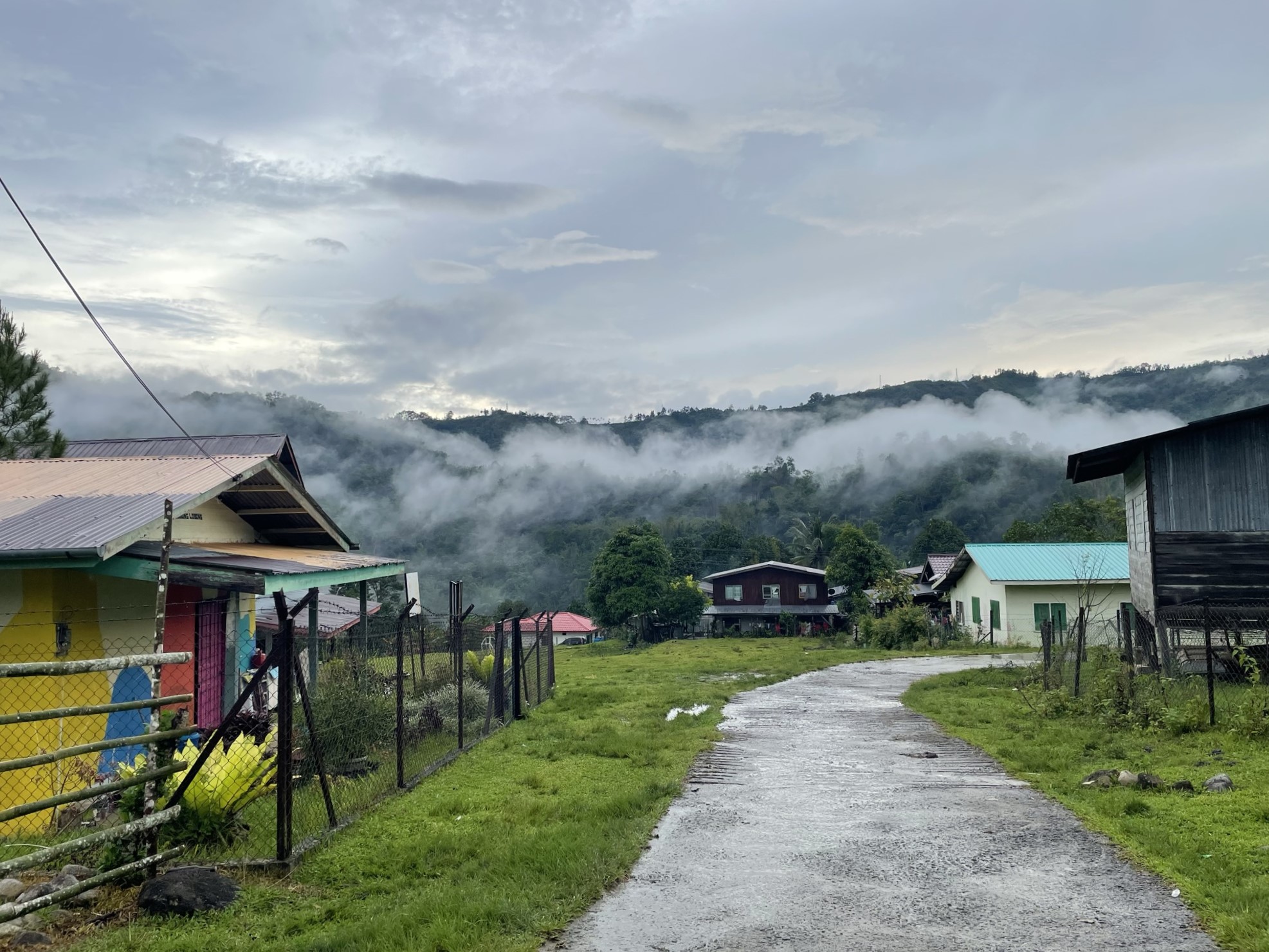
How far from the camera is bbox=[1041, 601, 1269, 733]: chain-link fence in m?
12.3

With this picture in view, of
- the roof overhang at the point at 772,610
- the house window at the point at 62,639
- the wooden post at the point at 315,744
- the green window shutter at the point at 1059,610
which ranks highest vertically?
the house window at the point at 62,639

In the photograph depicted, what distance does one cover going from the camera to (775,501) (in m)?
135

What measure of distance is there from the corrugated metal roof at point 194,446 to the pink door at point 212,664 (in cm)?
241

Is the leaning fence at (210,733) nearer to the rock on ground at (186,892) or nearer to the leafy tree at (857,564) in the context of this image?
the rock on ground at (186,892)

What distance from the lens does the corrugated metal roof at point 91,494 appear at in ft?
29.6

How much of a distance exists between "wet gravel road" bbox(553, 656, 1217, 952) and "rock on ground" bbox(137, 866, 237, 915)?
7.61 feet

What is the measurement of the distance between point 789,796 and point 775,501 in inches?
4985

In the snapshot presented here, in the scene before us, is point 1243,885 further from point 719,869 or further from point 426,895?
point 426,895

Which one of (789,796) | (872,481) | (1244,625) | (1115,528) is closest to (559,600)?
(872,481)

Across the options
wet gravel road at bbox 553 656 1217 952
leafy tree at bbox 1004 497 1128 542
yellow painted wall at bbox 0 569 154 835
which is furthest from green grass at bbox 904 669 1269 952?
leafy tree at bbox 1004 497 1128 542

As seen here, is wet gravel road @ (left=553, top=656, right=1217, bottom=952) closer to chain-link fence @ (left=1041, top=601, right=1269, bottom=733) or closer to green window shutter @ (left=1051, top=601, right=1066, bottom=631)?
chain-link fence @ (left=1041, top=601, right=1269, bottom=733)

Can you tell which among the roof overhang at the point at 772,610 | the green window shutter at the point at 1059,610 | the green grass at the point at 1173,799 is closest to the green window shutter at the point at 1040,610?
the green window shutter at the point at 1059,610

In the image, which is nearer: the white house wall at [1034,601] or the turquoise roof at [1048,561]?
the turquoise roof at [1048,561]

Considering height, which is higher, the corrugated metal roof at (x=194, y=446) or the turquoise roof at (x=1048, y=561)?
the corrugated metal roof at (x=194, y=446)
